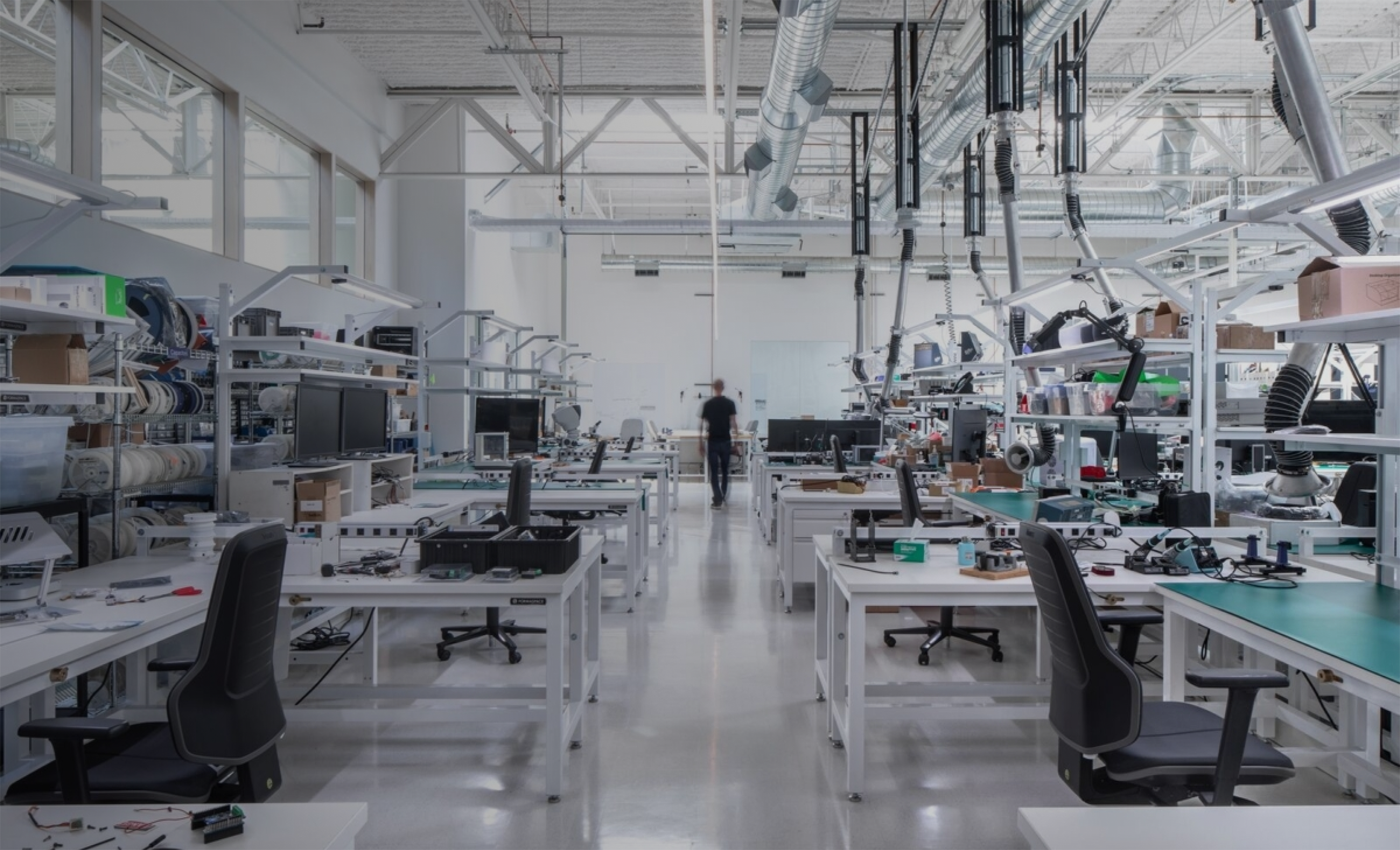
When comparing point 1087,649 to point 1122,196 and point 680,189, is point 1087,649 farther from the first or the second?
point 680,189

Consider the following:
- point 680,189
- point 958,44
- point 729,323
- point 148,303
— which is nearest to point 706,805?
point 148,303

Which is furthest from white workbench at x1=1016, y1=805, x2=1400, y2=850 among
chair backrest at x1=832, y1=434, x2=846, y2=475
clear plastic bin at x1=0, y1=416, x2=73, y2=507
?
chair backrest at x1=832, y1=434, x2=846, y2=475

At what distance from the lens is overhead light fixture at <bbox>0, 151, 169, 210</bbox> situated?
77.7 inches

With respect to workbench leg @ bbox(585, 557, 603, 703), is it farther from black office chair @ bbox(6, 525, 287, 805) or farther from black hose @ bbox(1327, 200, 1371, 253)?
black hose @ bbox(1327, 200, 1371, 253)

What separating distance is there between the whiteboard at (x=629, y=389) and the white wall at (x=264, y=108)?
5412mm

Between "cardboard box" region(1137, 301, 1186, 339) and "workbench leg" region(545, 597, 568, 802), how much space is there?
2831 mm

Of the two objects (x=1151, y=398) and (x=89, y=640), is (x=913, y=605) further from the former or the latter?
(x=89, y=640)

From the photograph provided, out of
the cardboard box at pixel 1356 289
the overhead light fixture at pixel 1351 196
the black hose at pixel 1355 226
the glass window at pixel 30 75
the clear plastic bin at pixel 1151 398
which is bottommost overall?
the clear plastic bin at pixel 1151 398

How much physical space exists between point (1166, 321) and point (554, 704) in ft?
10.2

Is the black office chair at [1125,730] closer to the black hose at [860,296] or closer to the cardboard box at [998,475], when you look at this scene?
the cardboard box at [998,475]

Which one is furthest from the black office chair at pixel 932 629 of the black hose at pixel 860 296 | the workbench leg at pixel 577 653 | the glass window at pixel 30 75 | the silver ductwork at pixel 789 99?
the glass window at pixel 30 75

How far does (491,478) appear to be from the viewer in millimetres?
5586

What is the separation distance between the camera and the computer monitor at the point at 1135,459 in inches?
182

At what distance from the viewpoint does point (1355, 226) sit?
249 centimetres
